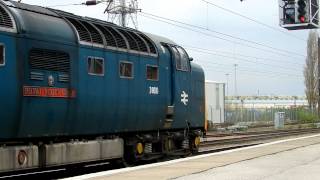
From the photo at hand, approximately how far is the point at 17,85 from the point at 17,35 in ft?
3.41

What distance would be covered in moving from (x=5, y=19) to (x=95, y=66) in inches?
132

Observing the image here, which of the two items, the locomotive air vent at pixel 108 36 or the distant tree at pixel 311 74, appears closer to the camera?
the locomotive air vent at pixel 108 36

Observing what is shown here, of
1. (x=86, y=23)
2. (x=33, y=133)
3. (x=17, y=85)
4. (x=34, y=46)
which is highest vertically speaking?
(x=86, y=23)

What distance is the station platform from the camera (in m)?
12.2

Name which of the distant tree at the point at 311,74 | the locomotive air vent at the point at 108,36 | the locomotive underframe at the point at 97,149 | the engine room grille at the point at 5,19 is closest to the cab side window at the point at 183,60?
the locomotive underframe at the point at 97,149

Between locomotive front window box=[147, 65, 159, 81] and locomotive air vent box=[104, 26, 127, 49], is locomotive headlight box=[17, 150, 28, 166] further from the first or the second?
locomotive front window box=[147, 65, 159, 81]

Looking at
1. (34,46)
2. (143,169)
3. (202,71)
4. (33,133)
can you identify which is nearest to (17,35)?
(34,46)

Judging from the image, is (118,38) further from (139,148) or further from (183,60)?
(183,60)

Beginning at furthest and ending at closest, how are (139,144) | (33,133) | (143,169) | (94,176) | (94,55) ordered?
(139,144) → (94,55) → (143,169) → (33,133) → (94,176)

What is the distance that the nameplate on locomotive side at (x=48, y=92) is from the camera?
12.4m

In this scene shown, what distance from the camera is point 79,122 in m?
14.2

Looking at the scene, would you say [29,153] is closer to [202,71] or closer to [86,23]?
[86,23]

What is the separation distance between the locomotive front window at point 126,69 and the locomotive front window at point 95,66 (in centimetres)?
96

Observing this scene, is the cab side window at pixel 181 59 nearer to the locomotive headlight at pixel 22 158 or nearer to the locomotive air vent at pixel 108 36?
the locomotive air vent at pixel 108 36
